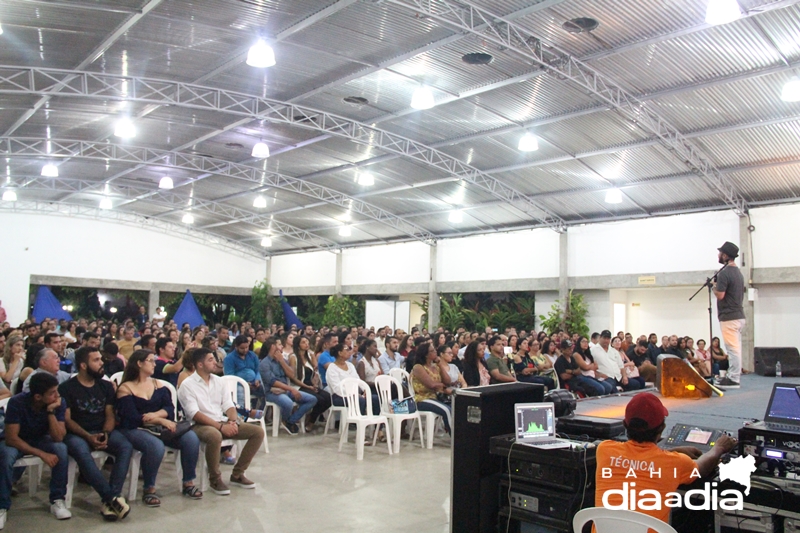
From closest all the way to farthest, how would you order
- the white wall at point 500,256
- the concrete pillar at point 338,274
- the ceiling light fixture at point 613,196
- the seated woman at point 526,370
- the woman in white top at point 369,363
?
the woman in white top at point 369,363, the seated woman at point 526,370, the ceiling light fixture at point 613,196, the white wall at point 500,256, the concrete pillar at point 338,274

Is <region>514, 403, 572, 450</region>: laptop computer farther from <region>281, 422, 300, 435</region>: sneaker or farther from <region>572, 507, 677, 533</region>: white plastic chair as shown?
<region>281, 422, 300, 435</region>: sneaker

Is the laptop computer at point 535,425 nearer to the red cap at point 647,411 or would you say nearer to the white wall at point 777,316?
the red cap at point 647,411

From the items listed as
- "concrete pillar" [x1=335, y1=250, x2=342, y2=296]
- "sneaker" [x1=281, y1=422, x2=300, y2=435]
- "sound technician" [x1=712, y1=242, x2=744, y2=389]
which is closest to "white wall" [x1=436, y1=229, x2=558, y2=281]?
"concrete pillar" [x1=335, y1=250, x2=342, y2=296]

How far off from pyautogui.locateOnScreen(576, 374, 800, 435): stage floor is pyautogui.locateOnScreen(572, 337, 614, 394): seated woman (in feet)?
7.81

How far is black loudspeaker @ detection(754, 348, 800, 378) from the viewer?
11.7 m

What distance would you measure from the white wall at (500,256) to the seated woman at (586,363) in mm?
6921

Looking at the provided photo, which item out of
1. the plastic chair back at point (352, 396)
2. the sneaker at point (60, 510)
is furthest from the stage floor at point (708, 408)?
the sneaker at point (60, 510)

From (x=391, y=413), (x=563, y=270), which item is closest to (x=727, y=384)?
(x=391, y=413)

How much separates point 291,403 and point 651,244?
32.9 ft

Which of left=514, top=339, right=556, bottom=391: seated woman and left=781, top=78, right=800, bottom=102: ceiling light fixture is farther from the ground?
left=781, top=78, right=800, bottom=102: ceiling light fixture

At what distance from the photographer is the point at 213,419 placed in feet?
17.6

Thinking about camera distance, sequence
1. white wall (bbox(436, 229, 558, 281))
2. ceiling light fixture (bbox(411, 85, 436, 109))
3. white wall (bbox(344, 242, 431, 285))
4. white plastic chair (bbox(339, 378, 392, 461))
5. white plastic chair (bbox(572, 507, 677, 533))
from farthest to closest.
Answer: white wall (bbox(344, 242, 431, 285)), white wall (bbox(436, 229, 558, 281)), ceiling light fixture (bbox(411, 85, 436, 109)), white plastic chair (bbox(339, 378, 392, 461)), white plastic chair (bbox(572, 507, 677, 533))

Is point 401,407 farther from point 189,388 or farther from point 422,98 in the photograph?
point 422,98

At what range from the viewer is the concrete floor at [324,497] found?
4.45 metres
